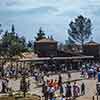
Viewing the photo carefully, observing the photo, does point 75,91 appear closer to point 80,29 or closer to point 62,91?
point 62,91

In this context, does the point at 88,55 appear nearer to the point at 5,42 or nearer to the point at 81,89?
the point at 5,42

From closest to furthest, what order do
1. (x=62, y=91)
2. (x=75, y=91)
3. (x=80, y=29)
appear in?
(x=75, y=91) < (x=62, y=91) < (x=80, y=29)

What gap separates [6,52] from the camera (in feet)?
158

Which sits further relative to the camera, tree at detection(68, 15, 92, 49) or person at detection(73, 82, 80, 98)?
tree at detection(68, 15, 92, 49)

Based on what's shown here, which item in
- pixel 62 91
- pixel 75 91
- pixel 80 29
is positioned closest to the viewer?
pixel 75 91

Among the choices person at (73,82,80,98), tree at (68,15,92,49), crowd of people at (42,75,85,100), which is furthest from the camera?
tree at (68,15,92,49)

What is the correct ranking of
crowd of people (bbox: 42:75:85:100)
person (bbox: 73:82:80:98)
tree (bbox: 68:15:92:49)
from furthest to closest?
tree (bbox: 68:15:92:49) → person (bbox: 73:82:80:98) → crowd of people (bbox: 42:75:85:100)

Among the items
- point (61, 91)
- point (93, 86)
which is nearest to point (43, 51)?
point (93, 86)

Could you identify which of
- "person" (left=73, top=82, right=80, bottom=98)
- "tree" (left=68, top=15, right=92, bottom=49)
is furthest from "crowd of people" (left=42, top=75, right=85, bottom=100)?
"tree" (left=68, top=15, right=92, bottom=49)

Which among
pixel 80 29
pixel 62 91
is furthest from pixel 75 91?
pixel 80 29

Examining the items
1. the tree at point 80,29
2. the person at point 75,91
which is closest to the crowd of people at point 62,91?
the person at point 75,91

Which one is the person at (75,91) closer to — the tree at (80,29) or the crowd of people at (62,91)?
the crowd of people at (62,91)

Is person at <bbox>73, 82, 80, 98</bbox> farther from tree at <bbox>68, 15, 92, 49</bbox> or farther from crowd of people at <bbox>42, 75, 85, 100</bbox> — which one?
tree at <bbox>68, 15, 92, 49</bbox>

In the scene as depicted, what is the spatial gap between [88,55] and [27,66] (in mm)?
30360
